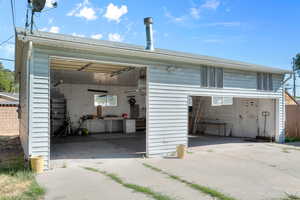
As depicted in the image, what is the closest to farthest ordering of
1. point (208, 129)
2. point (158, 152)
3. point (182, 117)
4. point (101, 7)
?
point (158, 152) → point (182, 117) → point (101, 7) → point (208, 129)

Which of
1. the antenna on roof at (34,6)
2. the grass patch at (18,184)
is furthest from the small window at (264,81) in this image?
the grass patch at (18,184)

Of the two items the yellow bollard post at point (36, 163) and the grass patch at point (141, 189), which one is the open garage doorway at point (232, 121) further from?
the yellow bollard post at point (36, 163)

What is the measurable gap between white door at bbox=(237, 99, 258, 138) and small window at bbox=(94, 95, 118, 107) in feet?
22.7

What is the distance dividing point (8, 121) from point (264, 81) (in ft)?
45.2

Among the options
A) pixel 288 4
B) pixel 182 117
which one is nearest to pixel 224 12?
pixel 288 4

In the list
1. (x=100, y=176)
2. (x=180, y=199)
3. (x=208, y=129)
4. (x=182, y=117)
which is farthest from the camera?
(x=208, y=129)

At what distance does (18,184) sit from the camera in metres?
3.82

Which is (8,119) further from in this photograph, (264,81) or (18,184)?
(264,81)

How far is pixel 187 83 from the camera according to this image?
22.4 feet

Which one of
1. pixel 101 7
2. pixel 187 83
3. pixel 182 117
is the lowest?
pixel 182 117

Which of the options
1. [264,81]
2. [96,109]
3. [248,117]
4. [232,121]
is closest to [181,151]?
[264,81]

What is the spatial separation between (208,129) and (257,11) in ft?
21.4

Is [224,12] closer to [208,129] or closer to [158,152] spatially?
[208,129]

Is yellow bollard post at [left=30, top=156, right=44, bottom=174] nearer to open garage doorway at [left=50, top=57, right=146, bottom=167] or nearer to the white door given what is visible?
open garage doorway at [left=50, top=57, right=146, bottom=167]
